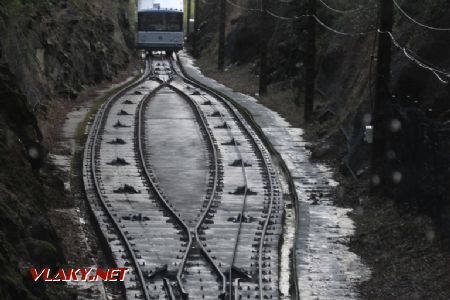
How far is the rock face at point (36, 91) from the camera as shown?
13773 mm

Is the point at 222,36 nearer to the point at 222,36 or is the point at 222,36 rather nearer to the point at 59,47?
the point at 222,36

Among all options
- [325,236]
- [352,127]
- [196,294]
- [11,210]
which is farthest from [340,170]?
[11,210]

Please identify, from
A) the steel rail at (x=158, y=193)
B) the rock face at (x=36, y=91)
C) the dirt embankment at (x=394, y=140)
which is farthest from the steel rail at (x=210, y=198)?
the rock face at (x=36, y=91)

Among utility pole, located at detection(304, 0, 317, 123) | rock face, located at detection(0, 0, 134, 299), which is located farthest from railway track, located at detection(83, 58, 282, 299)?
utility pole, located at detection(304, 0, 317, 123)

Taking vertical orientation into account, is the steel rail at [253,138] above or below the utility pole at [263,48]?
below

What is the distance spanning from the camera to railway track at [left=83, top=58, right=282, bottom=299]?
51.5ft

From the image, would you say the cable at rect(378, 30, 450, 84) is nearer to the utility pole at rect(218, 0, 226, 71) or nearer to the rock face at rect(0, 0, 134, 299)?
the rock face at rect(0, 0, 134, 299)

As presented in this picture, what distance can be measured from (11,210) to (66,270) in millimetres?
1553

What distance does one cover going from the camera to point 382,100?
Result: 2172 cm

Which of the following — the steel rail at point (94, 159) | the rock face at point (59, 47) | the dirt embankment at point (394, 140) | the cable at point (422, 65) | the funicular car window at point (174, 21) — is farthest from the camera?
the funicular car window at point (174, 21)

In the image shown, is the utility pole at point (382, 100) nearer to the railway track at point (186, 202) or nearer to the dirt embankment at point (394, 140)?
the dirt embankment at point (394, 140)

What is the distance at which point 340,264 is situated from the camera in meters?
17.2

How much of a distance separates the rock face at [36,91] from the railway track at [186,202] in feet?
5.14

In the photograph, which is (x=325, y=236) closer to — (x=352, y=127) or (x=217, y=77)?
(x=352, y=127)
